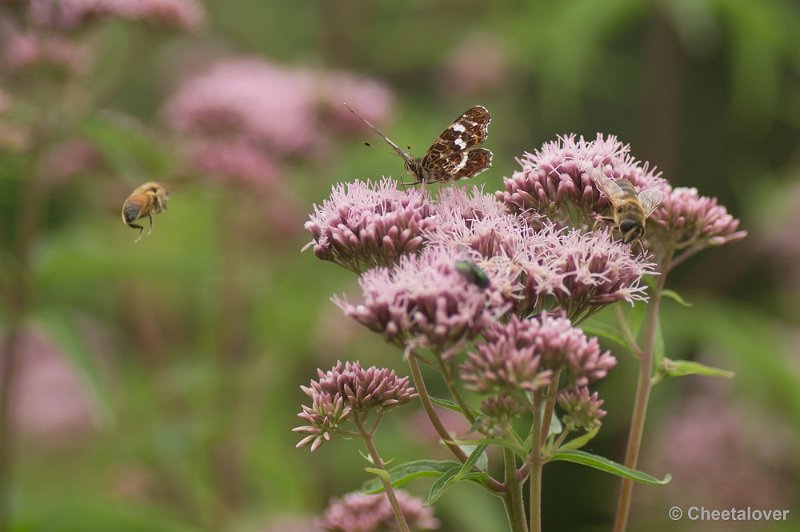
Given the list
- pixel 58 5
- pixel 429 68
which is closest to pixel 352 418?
pixel 58 5

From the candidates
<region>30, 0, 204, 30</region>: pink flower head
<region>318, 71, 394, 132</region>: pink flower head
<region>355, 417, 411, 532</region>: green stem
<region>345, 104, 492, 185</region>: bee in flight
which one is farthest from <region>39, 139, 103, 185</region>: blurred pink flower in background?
<region>355, 417, 411, 532</region>: green stem

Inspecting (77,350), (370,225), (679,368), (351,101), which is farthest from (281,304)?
(679,368)

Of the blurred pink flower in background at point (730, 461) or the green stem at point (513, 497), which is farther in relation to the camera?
the blurred pink flower in background at point (730, 461)

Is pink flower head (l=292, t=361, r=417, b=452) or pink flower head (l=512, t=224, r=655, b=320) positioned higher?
pink flower head (l=512, t=224, r=655, b=320)

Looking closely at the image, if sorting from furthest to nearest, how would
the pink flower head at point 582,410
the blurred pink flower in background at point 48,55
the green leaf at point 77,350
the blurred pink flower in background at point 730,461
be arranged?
the blurred pink flower in background at point 730,461 < the blurred pink flower in background at point 48,55 < the green leaf at point 77,350 < the pink flower head at point 582,410

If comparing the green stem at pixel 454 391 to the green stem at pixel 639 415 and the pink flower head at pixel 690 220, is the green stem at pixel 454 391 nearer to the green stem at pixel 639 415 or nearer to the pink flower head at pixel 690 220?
the green stem at pixel 639 415

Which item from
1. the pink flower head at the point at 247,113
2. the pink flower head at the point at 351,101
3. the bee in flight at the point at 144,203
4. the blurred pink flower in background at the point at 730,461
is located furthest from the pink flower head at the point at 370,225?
the blurred pink flower in background at the point at 730,461

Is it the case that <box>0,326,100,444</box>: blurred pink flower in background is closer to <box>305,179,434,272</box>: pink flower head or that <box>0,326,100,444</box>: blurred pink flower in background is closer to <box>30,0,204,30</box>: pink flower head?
<box>30,0,204,30</box>: pink flower head

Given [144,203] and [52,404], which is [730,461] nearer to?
[144,203]
